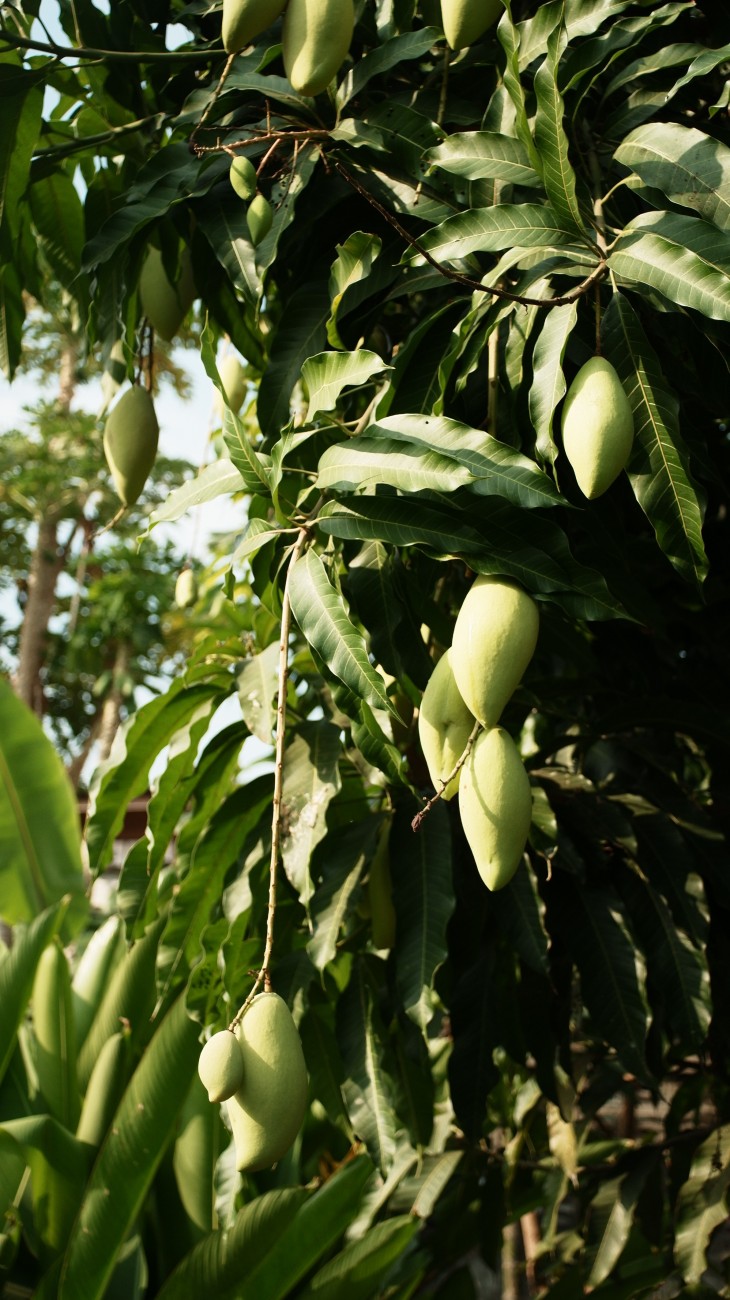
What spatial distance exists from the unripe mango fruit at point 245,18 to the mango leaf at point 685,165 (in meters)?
0.28

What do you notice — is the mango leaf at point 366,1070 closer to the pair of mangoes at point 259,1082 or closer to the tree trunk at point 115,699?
the pair of mangoes at point 259,1082

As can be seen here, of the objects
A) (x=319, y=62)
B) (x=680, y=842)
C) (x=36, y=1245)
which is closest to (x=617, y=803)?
(x=680, y=842)

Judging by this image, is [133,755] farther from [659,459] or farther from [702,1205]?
[702,1205]

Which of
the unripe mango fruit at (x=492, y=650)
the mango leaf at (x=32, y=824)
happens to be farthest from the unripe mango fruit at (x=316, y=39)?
the mango leaf at (x=32, y=824)

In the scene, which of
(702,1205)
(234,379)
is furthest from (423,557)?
(702,1205)

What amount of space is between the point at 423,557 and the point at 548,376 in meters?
0.26

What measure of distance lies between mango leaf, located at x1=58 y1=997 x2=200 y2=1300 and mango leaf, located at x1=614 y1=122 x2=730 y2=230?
145 cm

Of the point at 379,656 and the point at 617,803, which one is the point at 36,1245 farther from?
the point at 379,656

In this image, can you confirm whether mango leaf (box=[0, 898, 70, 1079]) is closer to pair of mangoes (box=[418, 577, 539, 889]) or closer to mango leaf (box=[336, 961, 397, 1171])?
mango leaf (box=[336, 961, 397, 1171])

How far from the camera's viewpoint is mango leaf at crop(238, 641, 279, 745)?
0.99 m

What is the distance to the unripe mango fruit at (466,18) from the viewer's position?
2.71ft

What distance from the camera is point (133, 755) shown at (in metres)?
1.23

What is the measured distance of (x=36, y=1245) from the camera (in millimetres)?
1964

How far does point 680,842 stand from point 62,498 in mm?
11745
